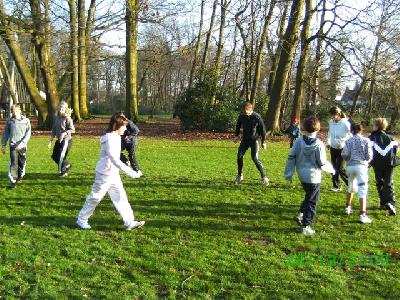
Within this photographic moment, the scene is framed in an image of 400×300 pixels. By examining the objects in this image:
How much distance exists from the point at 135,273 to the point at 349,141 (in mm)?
4365

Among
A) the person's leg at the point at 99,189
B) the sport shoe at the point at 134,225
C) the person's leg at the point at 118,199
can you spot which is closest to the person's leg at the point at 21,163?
the person's leg at the point at 99,189

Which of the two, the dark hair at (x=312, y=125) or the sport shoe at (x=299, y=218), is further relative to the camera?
the sport shoe at (x=299, y=218)

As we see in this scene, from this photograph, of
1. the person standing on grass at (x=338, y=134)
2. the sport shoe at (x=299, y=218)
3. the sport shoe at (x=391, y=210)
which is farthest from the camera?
Answer: the person standing on grass at (x=338, y=134)

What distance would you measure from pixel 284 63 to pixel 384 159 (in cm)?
1434

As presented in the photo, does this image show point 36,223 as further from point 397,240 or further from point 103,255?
point 397,240

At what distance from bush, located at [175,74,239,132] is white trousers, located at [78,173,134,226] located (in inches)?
738

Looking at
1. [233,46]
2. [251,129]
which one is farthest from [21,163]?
[233,46]

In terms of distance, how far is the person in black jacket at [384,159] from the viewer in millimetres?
7684

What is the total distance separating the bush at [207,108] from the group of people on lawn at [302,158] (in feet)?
49.5

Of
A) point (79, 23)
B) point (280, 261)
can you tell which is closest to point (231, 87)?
point (79, 23)

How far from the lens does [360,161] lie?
7301 mm

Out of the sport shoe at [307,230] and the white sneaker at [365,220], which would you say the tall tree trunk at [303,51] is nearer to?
the white sneaker at [365,220]

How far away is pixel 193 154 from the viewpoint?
15836mm

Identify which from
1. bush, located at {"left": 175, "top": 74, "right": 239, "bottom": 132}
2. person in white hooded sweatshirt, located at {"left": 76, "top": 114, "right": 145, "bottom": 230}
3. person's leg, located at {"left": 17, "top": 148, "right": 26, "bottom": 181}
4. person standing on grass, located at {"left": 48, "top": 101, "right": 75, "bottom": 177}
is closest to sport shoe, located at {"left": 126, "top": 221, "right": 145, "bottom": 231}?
person in white hooded sweatshirt, located at {"left": 76, "top": 114, "right": 145, "bottom": 230}
